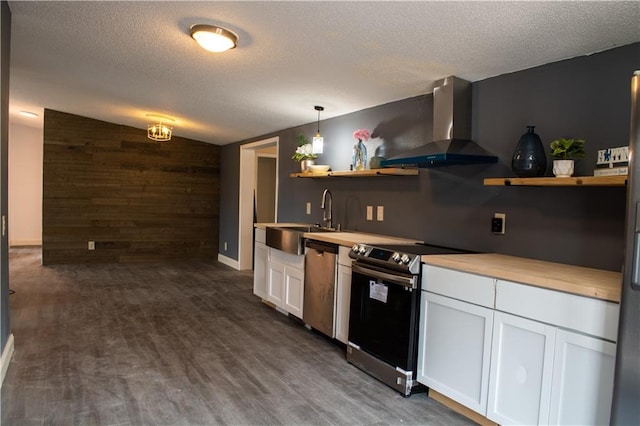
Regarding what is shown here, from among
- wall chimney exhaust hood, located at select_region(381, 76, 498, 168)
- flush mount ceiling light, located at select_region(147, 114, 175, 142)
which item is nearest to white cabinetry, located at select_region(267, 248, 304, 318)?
wall chimney exhaust hood, located at select_region(381, 76, 498, 168)

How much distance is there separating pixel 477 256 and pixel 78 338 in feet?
10.4

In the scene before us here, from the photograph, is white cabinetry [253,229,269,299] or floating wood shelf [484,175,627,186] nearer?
floating wood shelf [484,175,627,186]

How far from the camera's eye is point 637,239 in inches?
67.8

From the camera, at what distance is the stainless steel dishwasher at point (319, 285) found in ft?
11.5

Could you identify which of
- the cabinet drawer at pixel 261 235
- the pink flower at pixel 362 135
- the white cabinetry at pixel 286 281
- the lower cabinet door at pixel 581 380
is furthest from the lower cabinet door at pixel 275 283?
the lower cabinet door at pixel 581 380

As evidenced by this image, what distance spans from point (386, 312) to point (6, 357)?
2.57 meters

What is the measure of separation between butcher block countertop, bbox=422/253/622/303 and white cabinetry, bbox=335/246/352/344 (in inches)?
32.9

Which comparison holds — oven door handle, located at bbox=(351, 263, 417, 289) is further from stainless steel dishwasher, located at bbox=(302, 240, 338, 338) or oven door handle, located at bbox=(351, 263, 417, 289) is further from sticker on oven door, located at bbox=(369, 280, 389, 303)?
stainless steel dishwasher, located at bbox=(302, 240, 338, 338)

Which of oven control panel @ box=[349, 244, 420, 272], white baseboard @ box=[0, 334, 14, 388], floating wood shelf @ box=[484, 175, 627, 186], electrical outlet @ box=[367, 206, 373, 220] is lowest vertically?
white baseboard @ box=[0, 334, 14, 388]

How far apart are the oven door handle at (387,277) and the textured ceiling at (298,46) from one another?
141 cm

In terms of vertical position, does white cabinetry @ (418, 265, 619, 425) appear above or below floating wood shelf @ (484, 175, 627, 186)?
below

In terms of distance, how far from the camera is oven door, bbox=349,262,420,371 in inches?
105

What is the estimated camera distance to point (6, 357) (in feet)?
9.62

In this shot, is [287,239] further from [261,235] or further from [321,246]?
[261,235]
